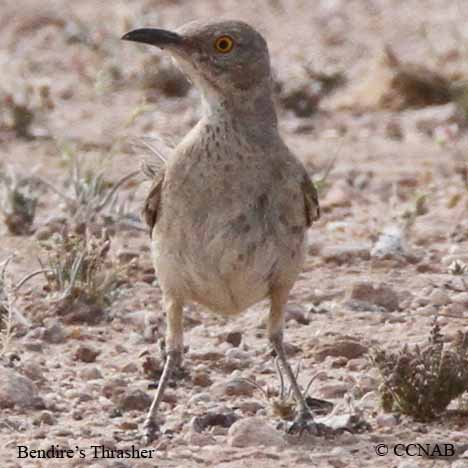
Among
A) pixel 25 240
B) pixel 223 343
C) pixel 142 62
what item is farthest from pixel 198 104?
pixel 223 343

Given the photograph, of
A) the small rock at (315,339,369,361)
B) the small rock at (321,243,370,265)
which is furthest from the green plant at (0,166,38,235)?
the small rock at (315,339,369,361)

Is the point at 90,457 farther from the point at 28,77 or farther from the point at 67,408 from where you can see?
the point at 28,77

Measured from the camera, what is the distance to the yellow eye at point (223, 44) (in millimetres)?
6562

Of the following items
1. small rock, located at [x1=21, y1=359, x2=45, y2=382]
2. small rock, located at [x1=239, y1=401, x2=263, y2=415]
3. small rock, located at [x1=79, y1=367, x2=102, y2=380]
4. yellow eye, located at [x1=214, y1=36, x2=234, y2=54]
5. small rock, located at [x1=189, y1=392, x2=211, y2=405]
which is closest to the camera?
yellow eye, located at [x1=214, y1=36, x2=234, y2=54]

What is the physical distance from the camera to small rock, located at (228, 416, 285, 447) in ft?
20.1

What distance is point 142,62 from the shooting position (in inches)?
541

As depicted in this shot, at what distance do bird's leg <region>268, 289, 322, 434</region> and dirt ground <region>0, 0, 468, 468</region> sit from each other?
54 mm

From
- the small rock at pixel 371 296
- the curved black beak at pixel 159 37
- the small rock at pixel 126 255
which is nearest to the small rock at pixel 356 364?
the small rock at pixel 371 296

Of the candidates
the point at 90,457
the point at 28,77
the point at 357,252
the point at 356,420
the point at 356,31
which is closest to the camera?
the point at 90,457

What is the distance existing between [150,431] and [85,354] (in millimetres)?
1128

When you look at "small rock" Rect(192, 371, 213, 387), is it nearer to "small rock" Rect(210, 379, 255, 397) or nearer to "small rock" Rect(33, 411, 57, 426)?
"small rock" Rect(210, 379, 255, 397)

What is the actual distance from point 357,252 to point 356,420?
2717 mm

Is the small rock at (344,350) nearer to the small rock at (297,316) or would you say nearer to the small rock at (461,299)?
the small rock at (297,316)

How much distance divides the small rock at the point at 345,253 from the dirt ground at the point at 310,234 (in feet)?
0.07
